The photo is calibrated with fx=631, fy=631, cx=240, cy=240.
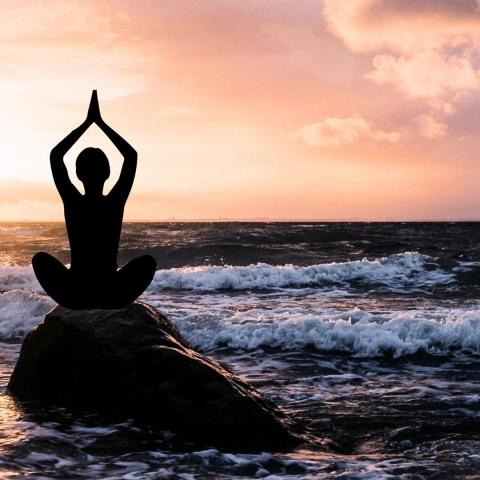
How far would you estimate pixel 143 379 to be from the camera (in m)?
7.75

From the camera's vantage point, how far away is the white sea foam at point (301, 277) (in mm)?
26562

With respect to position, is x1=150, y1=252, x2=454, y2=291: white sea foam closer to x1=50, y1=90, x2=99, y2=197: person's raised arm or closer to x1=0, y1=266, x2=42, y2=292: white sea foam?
x1=0, y1=266, x2=42, y2=292: white sea foam

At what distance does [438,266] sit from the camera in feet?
98.1

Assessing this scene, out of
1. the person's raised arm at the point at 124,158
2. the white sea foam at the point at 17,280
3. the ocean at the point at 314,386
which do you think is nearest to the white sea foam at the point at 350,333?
the ocean at the point at 314,386

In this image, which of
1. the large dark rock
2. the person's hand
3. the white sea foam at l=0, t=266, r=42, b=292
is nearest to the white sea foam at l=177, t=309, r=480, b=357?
the large dark rock

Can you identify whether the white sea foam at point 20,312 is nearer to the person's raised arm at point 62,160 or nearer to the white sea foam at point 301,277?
the white sea foam at point 301,277

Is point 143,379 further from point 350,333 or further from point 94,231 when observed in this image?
point 350,333

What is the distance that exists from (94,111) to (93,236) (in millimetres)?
968

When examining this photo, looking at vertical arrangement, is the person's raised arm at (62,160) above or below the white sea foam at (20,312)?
above

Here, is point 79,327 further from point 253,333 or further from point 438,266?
point 438,266

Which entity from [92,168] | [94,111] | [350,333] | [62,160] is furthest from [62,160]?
[350,333]

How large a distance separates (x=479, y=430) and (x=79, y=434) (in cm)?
485

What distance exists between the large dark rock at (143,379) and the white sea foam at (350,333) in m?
5.33

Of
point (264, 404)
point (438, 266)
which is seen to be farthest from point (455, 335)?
point (438, 266)
